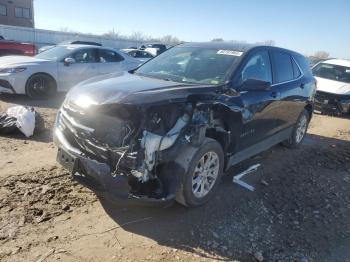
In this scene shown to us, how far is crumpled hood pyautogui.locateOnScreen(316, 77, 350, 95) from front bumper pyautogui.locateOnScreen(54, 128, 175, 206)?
890 centimetres

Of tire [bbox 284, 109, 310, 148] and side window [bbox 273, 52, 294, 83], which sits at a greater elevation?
side window [bbox 273, 52, 294, 83]

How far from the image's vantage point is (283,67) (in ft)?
19.6

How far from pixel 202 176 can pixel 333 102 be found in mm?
8209

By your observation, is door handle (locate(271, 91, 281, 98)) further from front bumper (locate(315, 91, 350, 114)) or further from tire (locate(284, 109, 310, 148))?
front bumper (locate(315, 91, 350, 114))

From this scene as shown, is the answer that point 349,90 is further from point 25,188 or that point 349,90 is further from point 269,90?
point 25,188

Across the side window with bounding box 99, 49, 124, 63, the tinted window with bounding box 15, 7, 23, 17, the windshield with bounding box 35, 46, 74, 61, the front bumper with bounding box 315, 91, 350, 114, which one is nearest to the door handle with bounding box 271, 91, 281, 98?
the front bumper with bounding box 315, 91, 350, 114

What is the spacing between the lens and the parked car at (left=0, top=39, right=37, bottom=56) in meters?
12.9

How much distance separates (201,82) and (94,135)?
1559 millimetres

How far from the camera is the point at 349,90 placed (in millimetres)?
11078

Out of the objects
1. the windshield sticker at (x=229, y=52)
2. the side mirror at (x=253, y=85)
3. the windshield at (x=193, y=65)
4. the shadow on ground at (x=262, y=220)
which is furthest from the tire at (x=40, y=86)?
the side mirror at (x=253, y=85)

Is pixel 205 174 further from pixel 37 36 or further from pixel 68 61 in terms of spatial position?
pixel 37 36

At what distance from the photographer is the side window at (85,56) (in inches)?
409

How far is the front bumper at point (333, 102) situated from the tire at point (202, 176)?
7828 mm

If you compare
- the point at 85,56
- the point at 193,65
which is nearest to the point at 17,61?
the point at 85,56
